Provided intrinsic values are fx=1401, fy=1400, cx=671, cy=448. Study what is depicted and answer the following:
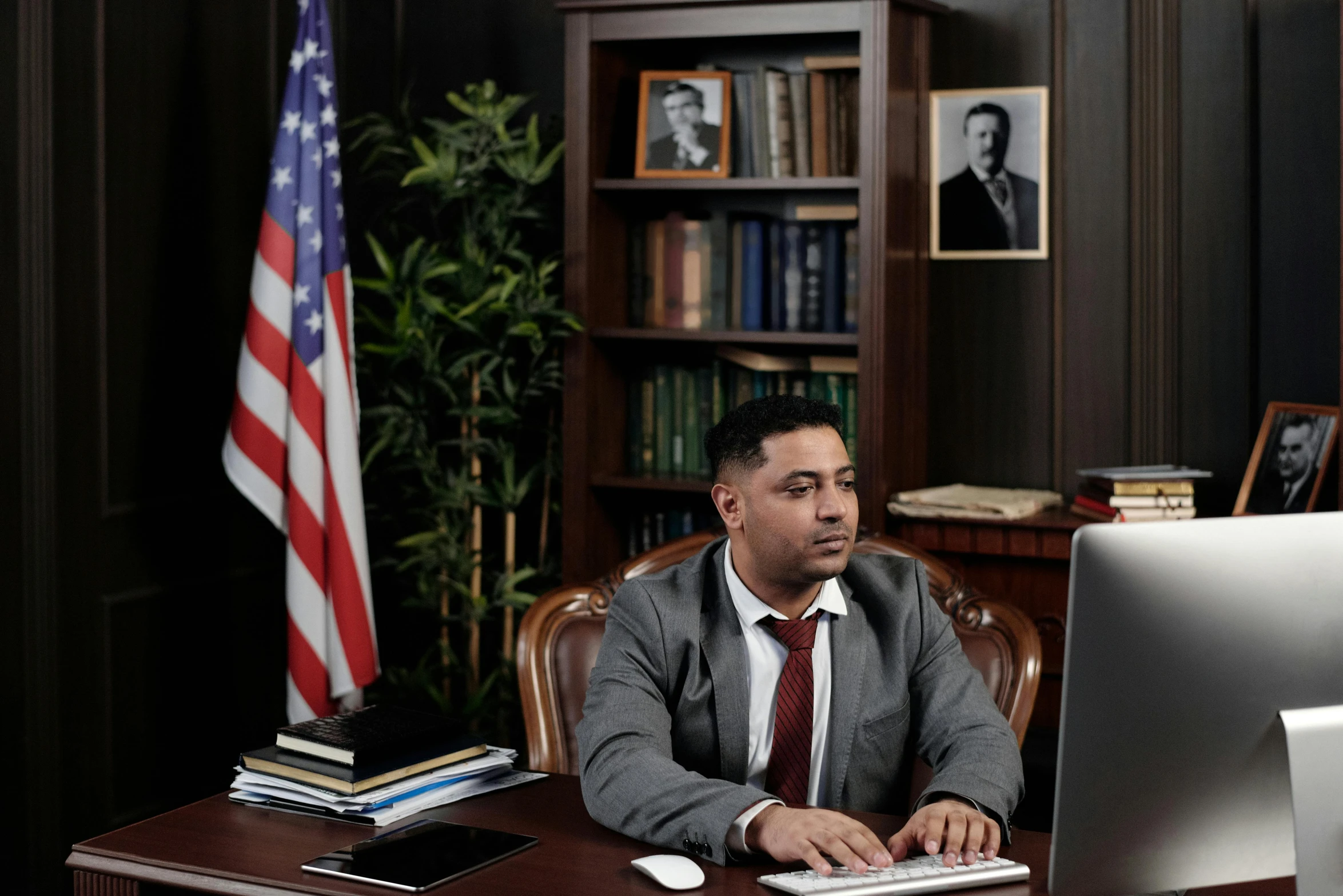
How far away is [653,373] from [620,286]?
0.24 m

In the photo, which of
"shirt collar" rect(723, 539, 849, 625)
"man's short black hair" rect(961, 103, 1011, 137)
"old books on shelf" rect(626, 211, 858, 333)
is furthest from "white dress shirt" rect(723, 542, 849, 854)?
"man's short black hair" rect(961, 103, 1011, 137)

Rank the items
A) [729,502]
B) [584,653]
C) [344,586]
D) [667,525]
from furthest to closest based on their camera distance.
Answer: [667,525] < [344,586] < [584,653] < [729,502]

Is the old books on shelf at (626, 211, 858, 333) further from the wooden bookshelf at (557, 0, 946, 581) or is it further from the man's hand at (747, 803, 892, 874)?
the man's hand at (747, 803, 892, 874)

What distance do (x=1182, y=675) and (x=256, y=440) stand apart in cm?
250

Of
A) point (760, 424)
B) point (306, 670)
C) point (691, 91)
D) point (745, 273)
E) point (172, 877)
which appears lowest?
→ point (306, 670)

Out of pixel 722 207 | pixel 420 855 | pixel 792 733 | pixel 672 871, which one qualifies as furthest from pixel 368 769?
pixel 722 207

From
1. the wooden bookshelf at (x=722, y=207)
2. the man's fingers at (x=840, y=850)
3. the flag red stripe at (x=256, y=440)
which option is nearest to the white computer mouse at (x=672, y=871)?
the man's fingers at (x=840, y=850)

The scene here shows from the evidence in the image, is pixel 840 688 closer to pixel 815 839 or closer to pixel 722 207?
pixel 815 839

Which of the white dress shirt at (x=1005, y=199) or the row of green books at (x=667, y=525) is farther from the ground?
the white dress shirt at (x=1005, y=199)

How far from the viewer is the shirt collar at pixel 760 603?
193 cm

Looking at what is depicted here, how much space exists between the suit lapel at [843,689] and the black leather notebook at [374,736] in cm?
47

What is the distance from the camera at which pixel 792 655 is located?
1.91m

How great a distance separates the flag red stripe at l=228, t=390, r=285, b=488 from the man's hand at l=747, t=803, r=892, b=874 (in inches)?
80.1

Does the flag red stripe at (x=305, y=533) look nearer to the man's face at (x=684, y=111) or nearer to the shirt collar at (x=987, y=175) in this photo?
the man's face at (x=684, y=111)
